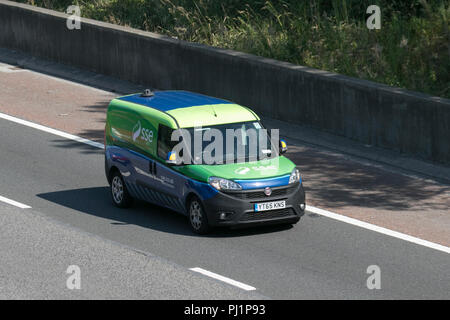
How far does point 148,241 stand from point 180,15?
12879 mm

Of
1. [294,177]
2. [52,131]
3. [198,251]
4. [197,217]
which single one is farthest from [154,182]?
[52,131]

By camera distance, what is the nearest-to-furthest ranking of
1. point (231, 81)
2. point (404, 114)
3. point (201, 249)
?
point (201, 249) < point (404, 114) < point (231, 81)

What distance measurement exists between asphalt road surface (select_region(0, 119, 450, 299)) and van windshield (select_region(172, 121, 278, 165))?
1101mm

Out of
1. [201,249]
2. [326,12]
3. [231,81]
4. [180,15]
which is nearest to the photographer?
[201,249]

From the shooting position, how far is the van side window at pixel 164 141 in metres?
15.4

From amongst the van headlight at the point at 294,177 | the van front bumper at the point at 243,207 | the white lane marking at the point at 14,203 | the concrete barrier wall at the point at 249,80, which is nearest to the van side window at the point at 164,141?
the van front bumper at the point at 243,207

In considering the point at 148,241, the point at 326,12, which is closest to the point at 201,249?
the point at 148,241

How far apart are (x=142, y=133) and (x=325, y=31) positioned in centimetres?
847

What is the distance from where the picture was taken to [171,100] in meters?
16.4

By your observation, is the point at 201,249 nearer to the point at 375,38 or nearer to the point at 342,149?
the point at 342,149

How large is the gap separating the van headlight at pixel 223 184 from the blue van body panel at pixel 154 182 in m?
0.07

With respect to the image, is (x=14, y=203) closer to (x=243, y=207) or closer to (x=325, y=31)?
(x=243, y=207)

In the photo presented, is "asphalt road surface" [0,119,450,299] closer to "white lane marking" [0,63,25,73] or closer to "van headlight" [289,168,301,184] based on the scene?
"van headlight" [289,168,301,184]

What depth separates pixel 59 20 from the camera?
86.4 ft
